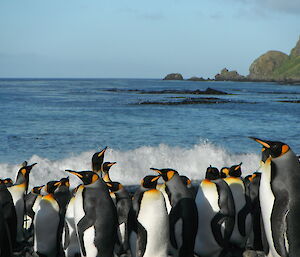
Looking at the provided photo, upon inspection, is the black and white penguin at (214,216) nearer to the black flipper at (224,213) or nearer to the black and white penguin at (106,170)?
Answer: the black flipper at (224,213)

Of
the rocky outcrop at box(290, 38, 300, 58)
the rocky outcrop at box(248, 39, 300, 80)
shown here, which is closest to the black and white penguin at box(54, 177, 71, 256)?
the rocky outcrop at box(248, 39, 300, 80)

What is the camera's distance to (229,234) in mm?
5734

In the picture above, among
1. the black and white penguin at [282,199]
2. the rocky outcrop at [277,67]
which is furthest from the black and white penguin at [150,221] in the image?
the rocky outcrop at [277,67]

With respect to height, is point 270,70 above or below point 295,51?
below

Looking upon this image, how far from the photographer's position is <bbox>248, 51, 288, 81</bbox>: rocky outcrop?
162 meters

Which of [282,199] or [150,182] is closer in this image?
[282,199]

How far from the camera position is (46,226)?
5.81m

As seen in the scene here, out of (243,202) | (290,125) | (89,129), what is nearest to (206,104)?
(290,125)

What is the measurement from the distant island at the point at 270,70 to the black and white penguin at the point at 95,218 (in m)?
144

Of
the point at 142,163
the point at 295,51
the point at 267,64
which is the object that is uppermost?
the point at 295,51

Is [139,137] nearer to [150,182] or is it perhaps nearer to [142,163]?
[142,163]

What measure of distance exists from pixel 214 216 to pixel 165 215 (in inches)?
34.5

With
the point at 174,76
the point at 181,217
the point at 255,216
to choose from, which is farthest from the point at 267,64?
the point at 181,217

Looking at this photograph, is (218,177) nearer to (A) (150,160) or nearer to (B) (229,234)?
(B) (229,234)
